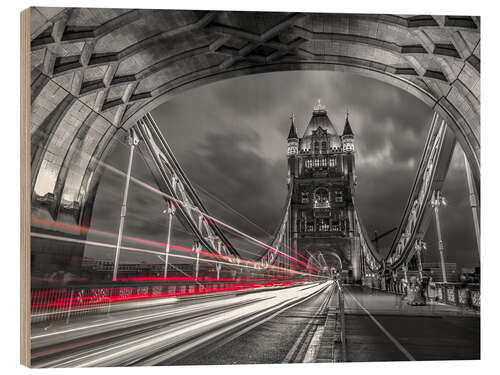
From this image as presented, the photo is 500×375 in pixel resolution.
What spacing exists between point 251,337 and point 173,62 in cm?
613

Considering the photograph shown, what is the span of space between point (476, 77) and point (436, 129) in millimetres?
1171

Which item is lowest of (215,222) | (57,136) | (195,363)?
(195,363)

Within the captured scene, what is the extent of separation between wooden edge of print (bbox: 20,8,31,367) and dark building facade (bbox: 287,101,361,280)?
4445 mm

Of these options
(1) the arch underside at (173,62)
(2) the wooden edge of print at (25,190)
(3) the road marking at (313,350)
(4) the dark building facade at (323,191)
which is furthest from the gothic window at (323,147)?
(2) the wooden edge of print at (25,190)

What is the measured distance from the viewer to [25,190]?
5.45m

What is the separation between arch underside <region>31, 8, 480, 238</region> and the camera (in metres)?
6.59

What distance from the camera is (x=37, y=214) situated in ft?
18.7

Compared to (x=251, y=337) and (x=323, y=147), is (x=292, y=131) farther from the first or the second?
(x=251, y=337)

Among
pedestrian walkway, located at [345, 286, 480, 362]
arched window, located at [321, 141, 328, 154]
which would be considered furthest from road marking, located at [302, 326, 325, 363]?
arched window, located at [321, 141, 328, 154]

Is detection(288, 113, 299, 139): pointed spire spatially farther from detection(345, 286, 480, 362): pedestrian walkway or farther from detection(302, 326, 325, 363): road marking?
detection(302, 326, 325, 363): road marking

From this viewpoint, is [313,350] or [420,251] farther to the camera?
[420,251]

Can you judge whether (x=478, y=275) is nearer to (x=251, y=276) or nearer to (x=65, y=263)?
(x=251, y=276)

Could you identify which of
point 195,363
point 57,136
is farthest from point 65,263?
point 57,136

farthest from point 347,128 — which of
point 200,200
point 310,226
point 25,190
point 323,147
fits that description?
point 25,190
